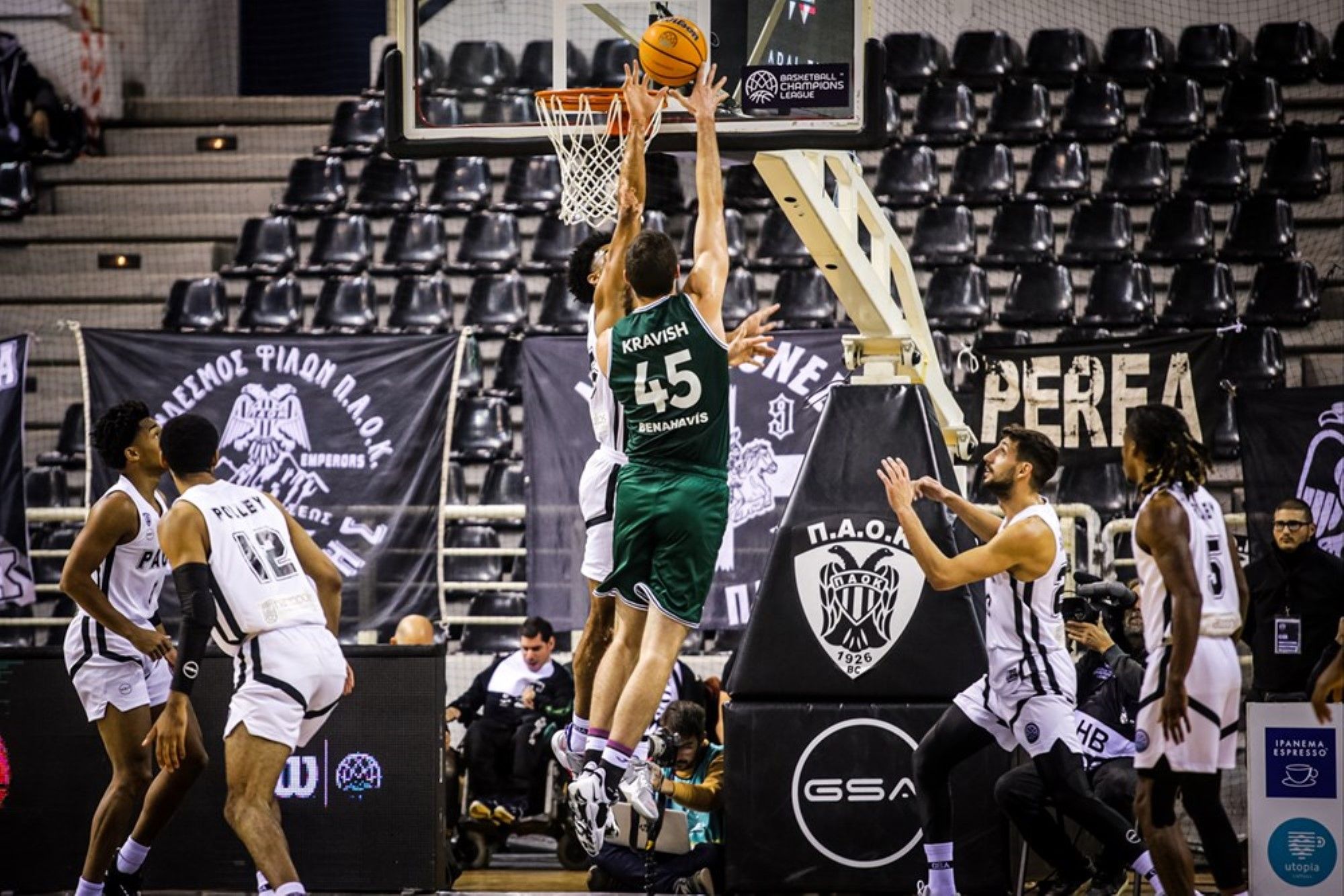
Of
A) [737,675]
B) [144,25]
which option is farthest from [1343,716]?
[144,25]

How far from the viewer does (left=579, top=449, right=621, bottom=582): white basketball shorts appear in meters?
7.12

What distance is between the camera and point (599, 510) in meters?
7.19

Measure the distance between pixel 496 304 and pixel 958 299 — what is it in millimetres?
3697

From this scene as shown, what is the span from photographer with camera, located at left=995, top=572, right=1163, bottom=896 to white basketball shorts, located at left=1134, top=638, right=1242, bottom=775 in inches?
43.6

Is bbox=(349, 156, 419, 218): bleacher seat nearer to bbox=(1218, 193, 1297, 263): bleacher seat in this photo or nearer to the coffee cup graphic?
bbox=(1218, 193, 1297, 263): bleacher seat

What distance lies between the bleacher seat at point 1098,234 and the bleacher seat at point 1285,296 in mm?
1073

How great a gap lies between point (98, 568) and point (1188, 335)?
655 cm

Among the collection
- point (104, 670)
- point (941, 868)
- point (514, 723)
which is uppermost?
point (104, 670)

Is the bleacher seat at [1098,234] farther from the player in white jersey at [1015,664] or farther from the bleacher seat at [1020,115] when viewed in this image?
the player in white jersey at [1015,664]

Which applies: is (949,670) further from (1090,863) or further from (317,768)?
(317,768)

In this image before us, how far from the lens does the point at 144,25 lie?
1734 centimetres

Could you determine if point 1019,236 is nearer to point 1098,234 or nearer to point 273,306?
point 1098,234

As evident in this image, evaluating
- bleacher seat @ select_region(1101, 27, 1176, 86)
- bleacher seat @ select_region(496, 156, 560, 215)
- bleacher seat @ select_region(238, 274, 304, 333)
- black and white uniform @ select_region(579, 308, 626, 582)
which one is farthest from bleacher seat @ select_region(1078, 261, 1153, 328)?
black and white uniform @ select_region(579, 308, 626, 582)

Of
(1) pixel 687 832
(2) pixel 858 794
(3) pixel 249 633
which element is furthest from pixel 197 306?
(2) pixel 858 794
